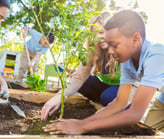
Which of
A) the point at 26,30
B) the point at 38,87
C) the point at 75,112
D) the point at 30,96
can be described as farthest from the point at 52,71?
the point at 75,112

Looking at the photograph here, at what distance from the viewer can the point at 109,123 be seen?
114 cm

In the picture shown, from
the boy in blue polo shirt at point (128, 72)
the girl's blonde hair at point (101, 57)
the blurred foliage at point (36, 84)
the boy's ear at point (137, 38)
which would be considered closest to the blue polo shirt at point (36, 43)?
the blurred foliage at point (36, 84)

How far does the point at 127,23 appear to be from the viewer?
1387 mm

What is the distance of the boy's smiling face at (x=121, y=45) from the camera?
1350 mm

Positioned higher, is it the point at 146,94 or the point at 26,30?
the point at 26,30

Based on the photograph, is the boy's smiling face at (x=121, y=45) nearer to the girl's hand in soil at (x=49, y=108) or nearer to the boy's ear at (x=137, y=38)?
the boy's ear at (x=137, y=38)

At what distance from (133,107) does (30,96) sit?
1.61 meters

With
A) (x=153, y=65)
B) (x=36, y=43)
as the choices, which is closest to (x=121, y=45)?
(x=153, y=65)

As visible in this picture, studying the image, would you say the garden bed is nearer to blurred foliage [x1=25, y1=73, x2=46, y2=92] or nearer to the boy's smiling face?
the boy's smiling face

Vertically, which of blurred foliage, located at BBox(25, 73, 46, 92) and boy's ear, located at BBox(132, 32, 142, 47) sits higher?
boy's ear, located at BBox(132, 32, 142, 47)

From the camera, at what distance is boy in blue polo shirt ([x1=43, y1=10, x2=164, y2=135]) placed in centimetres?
114

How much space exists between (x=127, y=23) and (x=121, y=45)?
0.55ft

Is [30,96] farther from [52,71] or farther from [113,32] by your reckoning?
[52,71]

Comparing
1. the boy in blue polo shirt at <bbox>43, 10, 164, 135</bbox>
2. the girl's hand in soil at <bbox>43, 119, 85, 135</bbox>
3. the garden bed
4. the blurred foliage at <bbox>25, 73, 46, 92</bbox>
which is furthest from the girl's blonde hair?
the blurred foliage at <bbox>25, 73, 46, 92</bbox>
